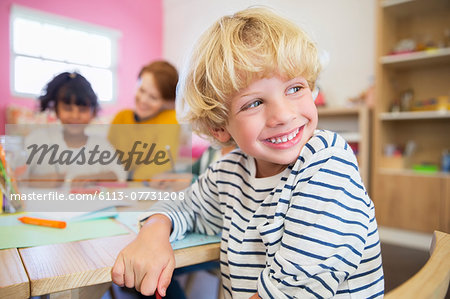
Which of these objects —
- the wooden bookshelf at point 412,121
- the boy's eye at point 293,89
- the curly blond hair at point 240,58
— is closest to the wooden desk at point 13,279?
the curly blond hair at point 240,58

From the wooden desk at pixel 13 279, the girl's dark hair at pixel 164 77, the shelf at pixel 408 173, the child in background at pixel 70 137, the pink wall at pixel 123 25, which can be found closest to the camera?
the wooden desk at pixel 13 279

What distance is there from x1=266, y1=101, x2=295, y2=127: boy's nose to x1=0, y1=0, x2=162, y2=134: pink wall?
4.16 m

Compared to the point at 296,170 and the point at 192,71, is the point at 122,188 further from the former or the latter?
the point at 296,170

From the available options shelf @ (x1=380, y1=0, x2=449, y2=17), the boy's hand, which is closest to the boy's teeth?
the boy's hand

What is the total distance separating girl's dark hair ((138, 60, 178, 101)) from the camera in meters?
1.80

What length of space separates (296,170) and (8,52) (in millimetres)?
4365

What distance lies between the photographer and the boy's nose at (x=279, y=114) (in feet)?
1.84

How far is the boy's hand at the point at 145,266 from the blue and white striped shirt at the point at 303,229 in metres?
0.08

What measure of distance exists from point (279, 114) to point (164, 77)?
134cm

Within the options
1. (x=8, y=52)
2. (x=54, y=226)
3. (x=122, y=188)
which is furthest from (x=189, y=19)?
(x=54, y=226)

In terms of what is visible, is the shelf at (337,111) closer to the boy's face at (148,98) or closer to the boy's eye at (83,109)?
the boy's face at (148,98)

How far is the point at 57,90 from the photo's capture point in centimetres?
124

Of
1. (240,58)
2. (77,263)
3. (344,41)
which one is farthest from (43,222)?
(344,41)

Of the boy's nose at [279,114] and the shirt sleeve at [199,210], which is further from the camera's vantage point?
the shirt sleeve at [199,210]
